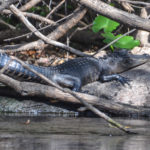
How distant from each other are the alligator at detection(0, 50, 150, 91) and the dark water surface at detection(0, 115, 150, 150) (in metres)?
0.81

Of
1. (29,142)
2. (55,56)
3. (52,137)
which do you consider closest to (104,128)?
(52,137)

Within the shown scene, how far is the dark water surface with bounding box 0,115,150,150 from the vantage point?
3.56 m

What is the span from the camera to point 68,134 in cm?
423

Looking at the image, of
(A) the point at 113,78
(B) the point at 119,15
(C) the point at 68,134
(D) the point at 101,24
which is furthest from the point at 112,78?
(B) the point at 119,15

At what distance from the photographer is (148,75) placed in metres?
6.84

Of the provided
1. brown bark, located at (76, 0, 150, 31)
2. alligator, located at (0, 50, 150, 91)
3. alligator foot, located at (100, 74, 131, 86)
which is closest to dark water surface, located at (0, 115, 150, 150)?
alligator, located at (0, 50, 150, 91)

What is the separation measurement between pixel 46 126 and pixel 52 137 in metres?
0.73

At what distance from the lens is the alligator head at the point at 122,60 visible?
774 cm

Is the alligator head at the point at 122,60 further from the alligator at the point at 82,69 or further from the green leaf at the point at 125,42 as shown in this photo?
the green leaf at the point at 125,42

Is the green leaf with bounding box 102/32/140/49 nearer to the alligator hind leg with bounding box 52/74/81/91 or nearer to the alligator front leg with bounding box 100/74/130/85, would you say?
the alligator front leg with bounding box 100/74/130/85

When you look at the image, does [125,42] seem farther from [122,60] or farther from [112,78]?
[112,78]

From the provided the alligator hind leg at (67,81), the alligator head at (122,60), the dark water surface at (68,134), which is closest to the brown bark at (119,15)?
the dark water surface at (68,134)

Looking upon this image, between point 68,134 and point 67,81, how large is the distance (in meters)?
2.61

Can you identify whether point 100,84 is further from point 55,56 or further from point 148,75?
point 55,56
